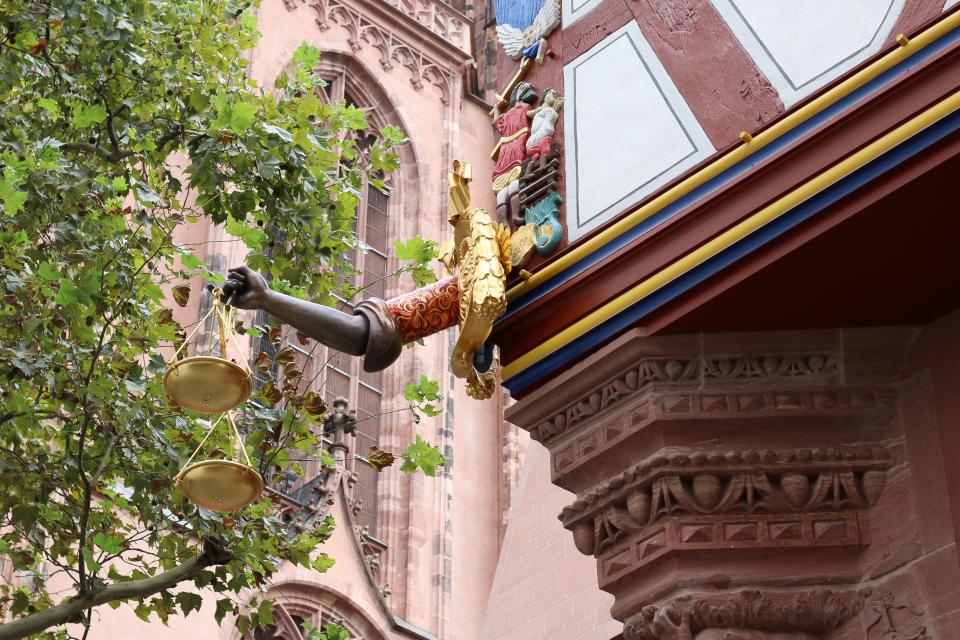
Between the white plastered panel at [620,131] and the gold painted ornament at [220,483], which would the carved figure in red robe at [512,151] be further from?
the gold painted ornament at [220,483]

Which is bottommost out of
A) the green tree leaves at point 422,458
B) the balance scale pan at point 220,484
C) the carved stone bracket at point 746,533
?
the carved stone bracket at point 746,533

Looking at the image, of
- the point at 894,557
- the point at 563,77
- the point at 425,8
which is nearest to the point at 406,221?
the point at 425,8

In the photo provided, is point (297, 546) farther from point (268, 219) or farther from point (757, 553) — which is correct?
point (757, 553)

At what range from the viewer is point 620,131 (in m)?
7.66

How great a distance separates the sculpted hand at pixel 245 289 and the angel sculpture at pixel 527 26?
1.98 m

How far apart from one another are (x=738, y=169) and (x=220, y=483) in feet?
8.87

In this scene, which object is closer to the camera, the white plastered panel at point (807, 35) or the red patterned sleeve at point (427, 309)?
the white plastered panel at point (807, 35)

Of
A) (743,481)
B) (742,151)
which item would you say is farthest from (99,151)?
(743,481)

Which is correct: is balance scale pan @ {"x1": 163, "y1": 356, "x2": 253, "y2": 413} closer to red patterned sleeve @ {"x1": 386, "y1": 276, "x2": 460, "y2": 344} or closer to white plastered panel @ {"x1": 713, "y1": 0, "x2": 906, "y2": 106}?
red patterned sleeve @ {"x1": 386, "y1": 276, "x2": 460, "y2": 344}

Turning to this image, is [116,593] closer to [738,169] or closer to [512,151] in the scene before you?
[512,151]

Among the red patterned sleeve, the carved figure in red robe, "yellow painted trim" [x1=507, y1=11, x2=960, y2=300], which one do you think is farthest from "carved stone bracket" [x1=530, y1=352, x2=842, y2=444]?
the carved figure in red robe

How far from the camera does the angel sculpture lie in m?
8.32

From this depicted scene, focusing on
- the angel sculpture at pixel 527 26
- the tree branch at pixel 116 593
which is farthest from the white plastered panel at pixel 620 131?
the tree branch at pixel 116 593

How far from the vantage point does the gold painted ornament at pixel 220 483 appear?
7.87 metres
